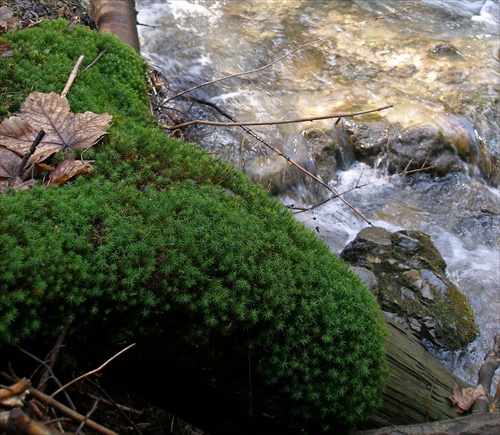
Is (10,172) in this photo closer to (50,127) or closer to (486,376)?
(50,127)

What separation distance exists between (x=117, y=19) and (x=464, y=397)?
5036 millimetres

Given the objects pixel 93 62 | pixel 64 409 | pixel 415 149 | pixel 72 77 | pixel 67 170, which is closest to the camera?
pixel 64 409

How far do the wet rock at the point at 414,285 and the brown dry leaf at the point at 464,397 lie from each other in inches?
71.3

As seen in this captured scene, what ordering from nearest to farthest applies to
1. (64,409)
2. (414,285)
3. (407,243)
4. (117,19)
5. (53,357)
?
(64,409) → (53,357) → (414,285) → (407,243) → (117,19)

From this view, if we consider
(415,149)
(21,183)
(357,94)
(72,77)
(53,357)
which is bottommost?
(415,149)

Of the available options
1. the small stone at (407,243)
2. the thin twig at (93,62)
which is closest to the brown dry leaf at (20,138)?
the thin twig at (93,62)

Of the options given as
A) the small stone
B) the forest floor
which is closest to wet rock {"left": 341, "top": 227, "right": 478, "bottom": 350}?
the small stone

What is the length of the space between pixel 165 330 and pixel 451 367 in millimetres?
3576

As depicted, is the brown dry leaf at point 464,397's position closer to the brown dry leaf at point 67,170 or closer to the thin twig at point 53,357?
the thin twig at point 53,357

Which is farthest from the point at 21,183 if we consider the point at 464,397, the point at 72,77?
the point at 464,397

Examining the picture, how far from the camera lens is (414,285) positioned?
519 cm

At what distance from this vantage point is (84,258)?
224 centimetres

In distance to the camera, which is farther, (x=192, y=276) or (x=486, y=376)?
(x=486, y=376)

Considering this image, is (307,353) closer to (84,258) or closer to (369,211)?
(84,258)
